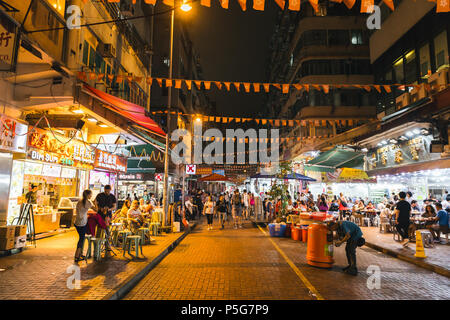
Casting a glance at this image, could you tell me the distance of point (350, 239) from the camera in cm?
735

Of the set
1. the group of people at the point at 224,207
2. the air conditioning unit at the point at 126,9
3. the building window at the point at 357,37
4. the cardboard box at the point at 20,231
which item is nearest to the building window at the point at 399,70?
the group of people at the point at 224,207

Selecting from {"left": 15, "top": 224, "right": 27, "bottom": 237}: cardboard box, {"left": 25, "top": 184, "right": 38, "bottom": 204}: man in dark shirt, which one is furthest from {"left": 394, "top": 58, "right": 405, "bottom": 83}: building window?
{"left": 15, "top": 224, "right": 27, "bottom": 237}: cardboard box

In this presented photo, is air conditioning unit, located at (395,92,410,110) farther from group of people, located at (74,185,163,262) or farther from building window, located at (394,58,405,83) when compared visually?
group of people, located at (74,185,163,262)

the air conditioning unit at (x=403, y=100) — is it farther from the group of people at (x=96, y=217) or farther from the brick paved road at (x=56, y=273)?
the brick paved road at (x=56, y=273)

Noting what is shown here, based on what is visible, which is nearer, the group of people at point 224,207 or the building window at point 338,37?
the group of people at point 224,207

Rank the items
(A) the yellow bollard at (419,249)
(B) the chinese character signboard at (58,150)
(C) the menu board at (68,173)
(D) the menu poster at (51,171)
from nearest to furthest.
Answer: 1. (A) the yellow bollard at (419,249)
2. (B) the chinese character signboard at (58,150)
3. (D) the menu poster at (51,171)
4. (C) the menu board at (68,173)

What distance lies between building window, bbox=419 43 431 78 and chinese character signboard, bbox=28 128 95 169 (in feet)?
59.3

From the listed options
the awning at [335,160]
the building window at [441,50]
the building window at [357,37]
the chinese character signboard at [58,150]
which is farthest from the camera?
the building window at [357,37]

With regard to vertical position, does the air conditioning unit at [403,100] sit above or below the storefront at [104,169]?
above

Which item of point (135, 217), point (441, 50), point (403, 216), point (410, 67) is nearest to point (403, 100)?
point (410, 67)

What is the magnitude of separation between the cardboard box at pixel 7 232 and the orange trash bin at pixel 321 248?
8.65 m

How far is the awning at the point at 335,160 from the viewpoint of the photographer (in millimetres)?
18922
